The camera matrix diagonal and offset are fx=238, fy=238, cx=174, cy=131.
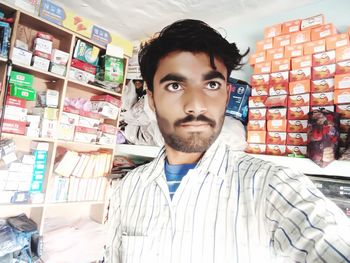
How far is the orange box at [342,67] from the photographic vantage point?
3.48ft

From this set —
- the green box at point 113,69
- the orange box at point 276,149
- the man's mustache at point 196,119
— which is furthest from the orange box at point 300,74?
the green box at point 113,69

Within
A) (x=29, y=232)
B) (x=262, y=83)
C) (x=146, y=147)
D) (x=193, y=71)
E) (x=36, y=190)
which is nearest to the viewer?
(x=193, y=71)

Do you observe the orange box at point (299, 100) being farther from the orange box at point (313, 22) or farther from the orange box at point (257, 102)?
the orange box at point (313, 22)

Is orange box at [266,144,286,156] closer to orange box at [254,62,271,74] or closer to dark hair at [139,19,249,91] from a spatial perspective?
orange box at [254,62,271,74]

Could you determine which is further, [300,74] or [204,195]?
[300,74]

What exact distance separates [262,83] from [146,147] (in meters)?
0.87

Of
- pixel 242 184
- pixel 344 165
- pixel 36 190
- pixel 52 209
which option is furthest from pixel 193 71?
pixel 52 209

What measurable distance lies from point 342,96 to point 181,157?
818mm

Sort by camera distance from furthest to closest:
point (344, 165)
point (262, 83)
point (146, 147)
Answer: point (146, 147) < point (262, 83) < point (344, 165)

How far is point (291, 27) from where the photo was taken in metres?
1.26

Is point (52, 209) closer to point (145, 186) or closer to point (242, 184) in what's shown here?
point (145, 186)

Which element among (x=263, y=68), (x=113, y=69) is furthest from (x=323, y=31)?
(x=113, y=69)

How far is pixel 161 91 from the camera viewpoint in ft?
2.27

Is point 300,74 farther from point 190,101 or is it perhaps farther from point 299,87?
point 190,101
